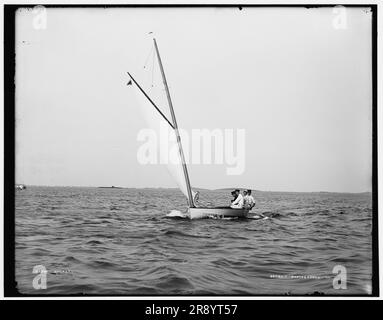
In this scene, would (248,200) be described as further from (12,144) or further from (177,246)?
(12,144)

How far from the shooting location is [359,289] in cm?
403

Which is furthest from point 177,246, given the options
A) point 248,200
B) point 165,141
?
point 165,141

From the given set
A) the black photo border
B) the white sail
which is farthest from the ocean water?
the white sail

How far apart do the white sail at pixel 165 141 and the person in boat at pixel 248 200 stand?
525mm

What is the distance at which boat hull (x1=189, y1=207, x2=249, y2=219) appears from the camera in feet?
14.2

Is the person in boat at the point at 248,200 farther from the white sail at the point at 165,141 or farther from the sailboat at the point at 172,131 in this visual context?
the white sail at the point at 165,141

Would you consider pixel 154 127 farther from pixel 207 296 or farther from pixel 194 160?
pixel 207 296

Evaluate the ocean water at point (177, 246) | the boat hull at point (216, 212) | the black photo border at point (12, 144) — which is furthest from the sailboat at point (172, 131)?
the black photo border at point (12, 144)

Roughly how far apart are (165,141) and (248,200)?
3.40 ft

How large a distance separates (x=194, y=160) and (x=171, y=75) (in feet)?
2.99

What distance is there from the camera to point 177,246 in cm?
424

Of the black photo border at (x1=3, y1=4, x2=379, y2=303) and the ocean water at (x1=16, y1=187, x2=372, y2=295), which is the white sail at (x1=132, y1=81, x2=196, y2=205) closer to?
the ocean water at (x1=16, y1=187, x2=372, y2=295)
